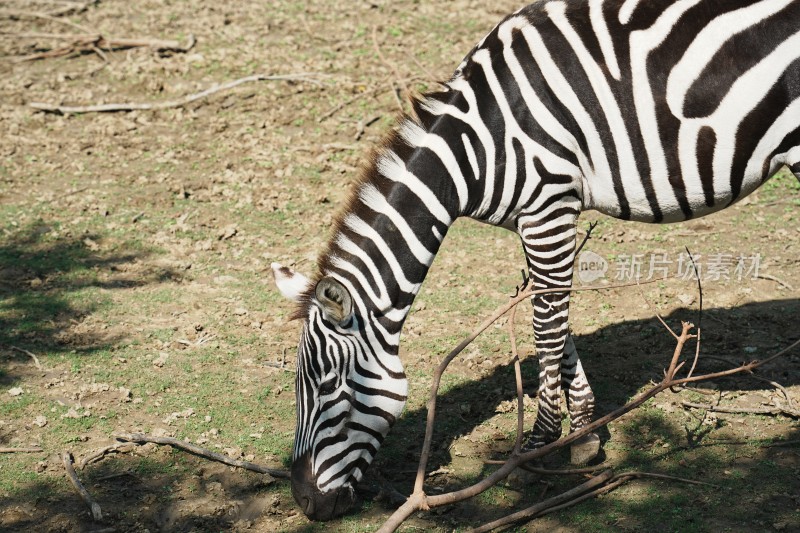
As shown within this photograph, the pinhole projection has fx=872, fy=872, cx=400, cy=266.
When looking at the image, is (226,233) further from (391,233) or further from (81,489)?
(391,233)

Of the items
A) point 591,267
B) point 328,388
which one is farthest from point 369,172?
point 591,267

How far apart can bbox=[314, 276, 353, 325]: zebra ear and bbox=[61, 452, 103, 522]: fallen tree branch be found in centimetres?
175

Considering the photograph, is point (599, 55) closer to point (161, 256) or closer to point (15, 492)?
point (15, 492)

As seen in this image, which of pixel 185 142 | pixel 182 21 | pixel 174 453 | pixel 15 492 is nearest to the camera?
pixel 15 492

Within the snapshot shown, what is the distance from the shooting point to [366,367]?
4.69 meters

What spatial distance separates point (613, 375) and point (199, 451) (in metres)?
2.93

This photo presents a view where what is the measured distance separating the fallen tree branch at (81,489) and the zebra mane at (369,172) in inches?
62.4

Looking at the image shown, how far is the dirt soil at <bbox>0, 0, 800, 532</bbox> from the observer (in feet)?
16.7

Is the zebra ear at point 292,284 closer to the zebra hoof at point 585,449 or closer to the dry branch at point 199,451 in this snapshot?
the dry branch at point 199,451

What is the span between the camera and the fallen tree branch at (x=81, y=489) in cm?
488

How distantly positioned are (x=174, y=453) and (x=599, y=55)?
11.6 feet

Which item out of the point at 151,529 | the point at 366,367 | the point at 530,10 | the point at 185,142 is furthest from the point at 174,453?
the point at 185,142

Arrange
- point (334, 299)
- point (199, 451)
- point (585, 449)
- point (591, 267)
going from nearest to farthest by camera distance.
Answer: point (334, 299) → point (585, 449) → point (199, 451) → point (591, 267)

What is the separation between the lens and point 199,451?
5.41 m
